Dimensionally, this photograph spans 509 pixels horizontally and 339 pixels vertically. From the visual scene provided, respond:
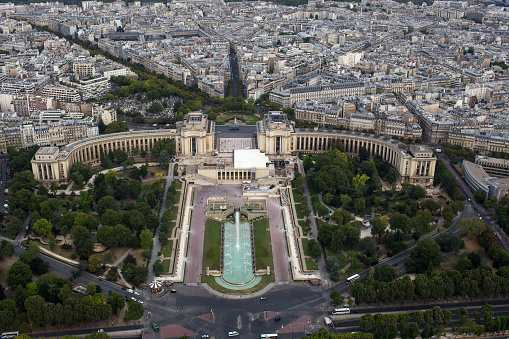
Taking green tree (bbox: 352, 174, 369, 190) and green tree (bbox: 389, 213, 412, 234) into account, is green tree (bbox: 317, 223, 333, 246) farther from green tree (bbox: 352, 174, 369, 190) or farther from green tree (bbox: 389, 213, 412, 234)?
green tree (bbox: 352, 174, 369, 190)

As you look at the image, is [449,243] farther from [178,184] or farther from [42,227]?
[42,227]

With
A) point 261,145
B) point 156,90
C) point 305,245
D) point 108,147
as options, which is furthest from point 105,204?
point 156,90

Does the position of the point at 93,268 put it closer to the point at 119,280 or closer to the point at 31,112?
the point at 119,280

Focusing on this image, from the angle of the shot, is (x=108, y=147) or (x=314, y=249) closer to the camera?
(x=314, y=249)

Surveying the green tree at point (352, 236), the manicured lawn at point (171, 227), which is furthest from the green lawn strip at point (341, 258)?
the manicured lawn at point (171, 227)

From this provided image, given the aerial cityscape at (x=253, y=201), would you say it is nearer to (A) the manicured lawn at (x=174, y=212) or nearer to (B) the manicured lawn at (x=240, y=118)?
(A) the manicured lawn at (x=174, y=212)

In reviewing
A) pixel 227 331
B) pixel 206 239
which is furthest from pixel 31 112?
pixel 227 331

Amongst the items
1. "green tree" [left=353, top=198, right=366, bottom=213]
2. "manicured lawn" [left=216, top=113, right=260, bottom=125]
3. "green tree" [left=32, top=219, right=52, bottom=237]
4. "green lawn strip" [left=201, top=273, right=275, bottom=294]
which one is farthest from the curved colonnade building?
"green lawn strip" [left=201, top=273, right=275, bottom=294]
